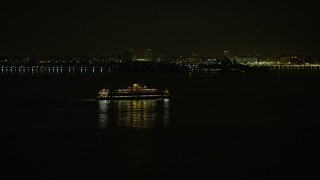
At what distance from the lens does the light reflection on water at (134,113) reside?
794 inches

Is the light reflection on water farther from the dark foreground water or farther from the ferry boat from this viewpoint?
the ferry boat

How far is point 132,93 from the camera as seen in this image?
31734mm

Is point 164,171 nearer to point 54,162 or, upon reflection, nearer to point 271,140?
point 54,162

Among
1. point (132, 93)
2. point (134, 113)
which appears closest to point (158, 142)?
point (134, 113)

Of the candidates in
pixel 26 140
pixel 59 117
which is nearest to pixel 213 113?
pixel 59 117

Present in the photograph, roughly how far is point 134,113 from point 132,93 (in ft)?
26.7

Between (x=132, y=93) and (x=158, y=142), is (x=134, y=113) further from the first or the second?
(x=132, y=93)

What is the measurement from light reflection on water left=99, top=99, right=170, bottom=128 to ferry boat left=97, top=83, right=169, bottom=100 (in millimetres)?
915

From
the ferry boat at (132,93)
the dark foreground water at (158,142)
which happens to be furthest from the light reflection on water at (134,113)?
the ferry boat at (132,93)

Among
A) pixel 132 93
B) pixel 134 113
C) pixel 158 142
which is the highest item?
pixel 132 93

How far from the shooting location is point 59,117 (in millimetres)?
22250

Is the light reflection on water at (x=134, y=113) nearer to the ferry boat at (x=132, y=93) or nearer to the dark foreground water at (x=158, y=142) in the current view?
the dark foreground water at (x=158, y=142)

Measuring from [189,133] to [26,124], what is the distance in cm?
595

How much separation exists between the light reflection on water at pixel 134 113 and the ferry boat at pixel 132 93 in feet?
3.00
